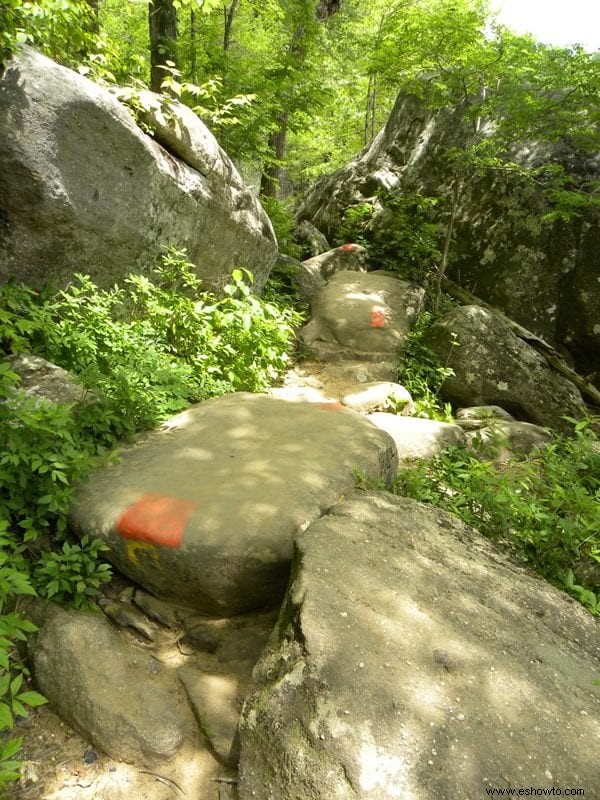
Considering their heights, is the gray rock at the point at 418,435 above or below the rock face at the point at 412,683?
below

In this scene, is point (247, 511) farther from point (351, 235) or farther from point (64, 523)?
point (351, 235)

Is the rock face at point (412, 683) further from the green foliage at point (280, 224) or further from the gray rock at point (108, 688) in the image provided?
the green foliage at point (280, 224)

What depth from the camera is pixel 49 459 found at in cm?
300

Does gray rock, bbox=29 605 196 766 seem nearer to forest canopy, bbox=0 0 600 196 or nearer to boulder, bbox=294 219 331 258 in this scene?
forest canopy, bbox=0 0 600 196

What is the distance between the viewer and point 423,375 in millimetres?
8500

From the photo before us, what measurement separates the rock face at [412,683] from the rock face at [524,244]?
28.3ft

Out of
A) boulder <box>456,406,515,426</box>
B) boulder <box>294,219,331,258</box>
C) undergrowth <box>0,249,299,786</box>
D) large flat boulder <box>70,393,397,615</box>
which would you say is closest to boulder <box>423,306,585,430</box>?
Answer: boulder <box>456,406,515,426</box>

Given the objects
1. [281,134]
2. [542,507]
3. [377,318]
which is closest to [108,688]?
[542,507]

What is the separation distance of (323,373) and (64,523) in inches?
225

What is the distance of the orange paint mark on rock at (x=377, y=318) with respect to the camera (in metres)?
9.02

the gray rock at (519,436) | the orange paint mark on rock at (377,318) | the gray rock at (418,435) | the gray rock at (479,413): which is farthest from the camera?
the orange paint mark on rock at (377,318)

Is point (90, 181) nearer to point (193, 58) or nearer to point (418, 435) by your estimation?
point (418, 435)

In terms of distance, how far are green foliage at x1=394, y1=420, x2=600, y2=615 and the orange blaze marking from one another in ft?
6.25

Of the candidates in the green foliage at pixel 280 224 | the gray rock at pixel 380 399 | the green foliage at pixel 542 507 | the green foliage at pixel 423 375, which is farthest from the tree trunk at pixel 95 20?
the green foliage at pixel 542 507
